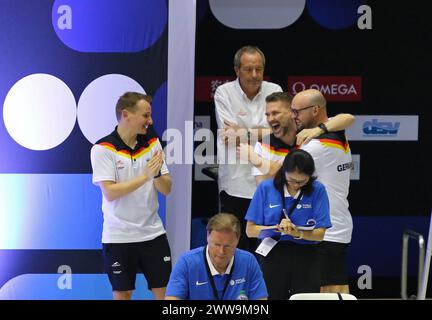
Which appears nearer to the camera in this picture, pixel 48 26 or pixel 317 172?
pixel 317 172

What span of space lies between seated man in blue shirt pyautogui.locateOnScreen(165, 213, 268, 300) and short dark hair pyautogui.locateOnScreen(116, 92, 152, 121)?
1.44m

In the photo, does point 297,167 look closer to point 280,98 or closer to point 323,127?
point 323,127

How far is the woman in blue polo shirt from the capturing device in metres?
4.34

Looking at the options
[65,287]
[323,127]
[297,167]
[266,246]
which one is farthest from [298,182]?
[65,287]

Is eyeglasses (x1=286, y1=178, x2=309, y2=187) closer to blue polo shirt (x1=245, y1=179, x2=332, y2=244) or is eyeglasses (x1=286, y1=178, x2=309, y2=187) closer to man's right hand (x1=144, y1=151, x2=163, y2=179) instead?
blue polo shirt (x1=245, y1=179, x2=332, y2=244)

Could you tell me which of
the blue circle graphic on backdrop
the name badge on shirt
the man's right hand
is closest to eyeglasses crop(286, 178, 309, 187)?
the name badge on shirt

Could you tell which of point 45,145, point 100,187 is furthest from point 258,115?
point 45,145

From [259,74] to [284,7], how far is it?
3.79 feet

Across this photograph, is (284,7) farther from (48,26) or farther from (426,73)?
(48,26)

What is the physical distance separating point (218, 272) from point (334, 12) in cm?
323

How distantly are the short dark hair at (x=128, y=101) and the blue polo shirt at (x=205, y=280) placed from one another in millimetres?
1461

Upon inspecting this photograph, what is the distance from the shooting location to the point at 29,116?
203 inches

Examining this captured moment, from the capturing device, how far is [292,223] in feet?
14.3
